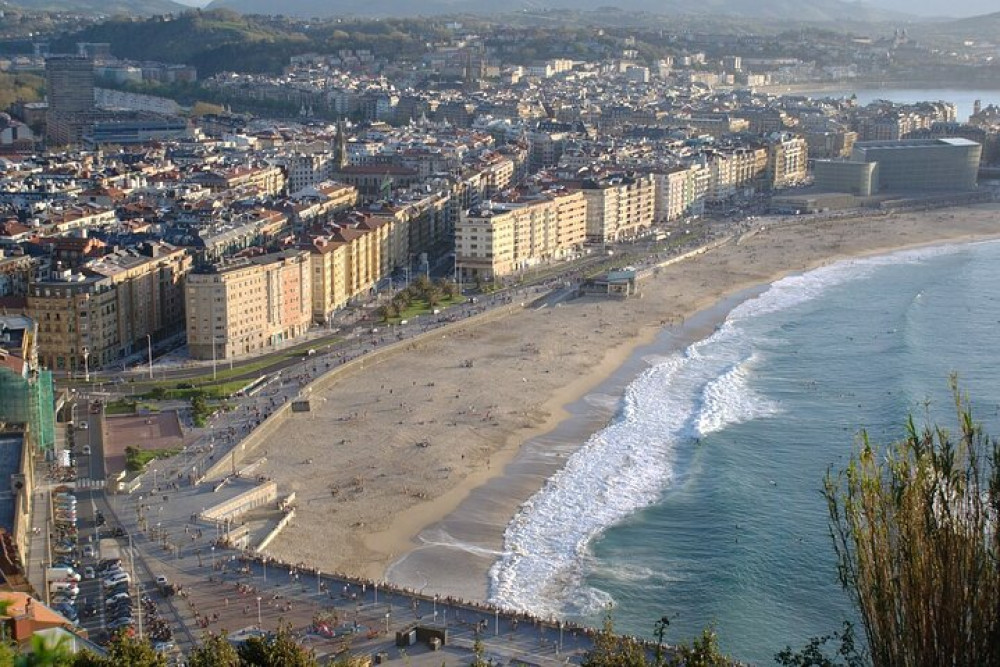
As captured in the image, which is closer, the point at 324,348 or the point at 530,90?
the point at 324,348

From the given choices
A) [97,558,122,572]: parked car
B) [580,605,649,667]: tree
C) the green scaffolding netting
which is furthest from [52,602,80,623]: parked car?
[580,605,649,667]: tree

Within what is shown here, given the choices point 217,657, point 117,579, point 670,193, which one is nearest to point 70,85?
point 670,193

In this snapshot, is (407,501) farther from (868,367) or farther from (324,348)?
(868,367)

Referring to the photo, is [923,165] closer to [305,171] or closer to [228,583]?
[305,171]

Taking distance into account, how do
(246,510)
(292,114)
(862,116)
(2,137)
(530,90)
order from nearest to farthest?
(246,510) → (2,137) → (862,116) → (292,114) → (530,90)

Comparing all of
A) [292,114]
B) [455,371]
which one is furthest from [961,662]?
[292,114]
